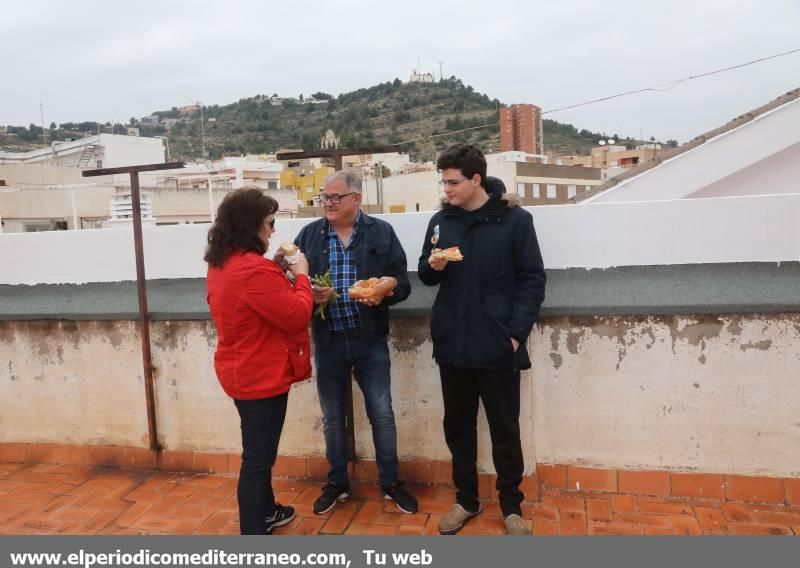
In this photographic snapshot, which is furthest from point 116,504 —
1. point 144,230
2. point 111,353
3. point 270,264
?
point 270,264

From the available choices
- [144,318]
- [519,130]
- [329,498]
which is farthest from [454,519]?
[519,130]

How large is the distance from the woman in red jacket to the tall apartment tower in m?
33.0

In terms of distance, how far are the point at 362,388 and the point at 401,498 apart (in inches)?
26.3

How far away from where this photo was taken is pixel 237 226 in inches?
114

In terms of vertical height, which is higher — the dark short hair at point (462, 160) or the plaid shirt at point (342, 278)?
the dark short hair at point (462, 160)

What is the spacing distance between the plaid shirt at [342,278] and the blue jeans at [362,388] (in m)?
0.07

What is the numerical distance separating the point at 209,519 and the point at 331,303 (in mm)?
1455

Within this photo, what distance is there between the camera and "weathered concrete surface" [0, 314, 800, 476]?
11.3 feet

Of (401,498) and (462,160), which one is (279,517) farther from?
(462,160)

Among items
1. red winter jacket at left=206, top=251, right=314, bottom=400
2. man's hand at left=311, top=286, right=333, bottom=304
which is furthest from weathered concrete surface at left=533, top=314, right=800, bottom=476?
red winter jacket at left=206, top=251, right=314, bottom=400

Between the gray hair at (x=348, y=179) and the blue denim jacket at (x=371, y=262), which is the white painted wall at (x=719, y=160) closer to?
the blue denim jacket at (x=371, y=262)

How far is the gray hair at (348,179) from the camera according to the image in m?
3.46

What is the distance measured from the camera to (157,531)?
3.53 meters

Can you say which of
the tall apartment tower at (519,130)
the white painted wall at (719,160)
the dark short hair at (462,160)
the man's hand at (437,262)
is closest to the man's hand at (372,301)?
the man's hand at (437,262)
